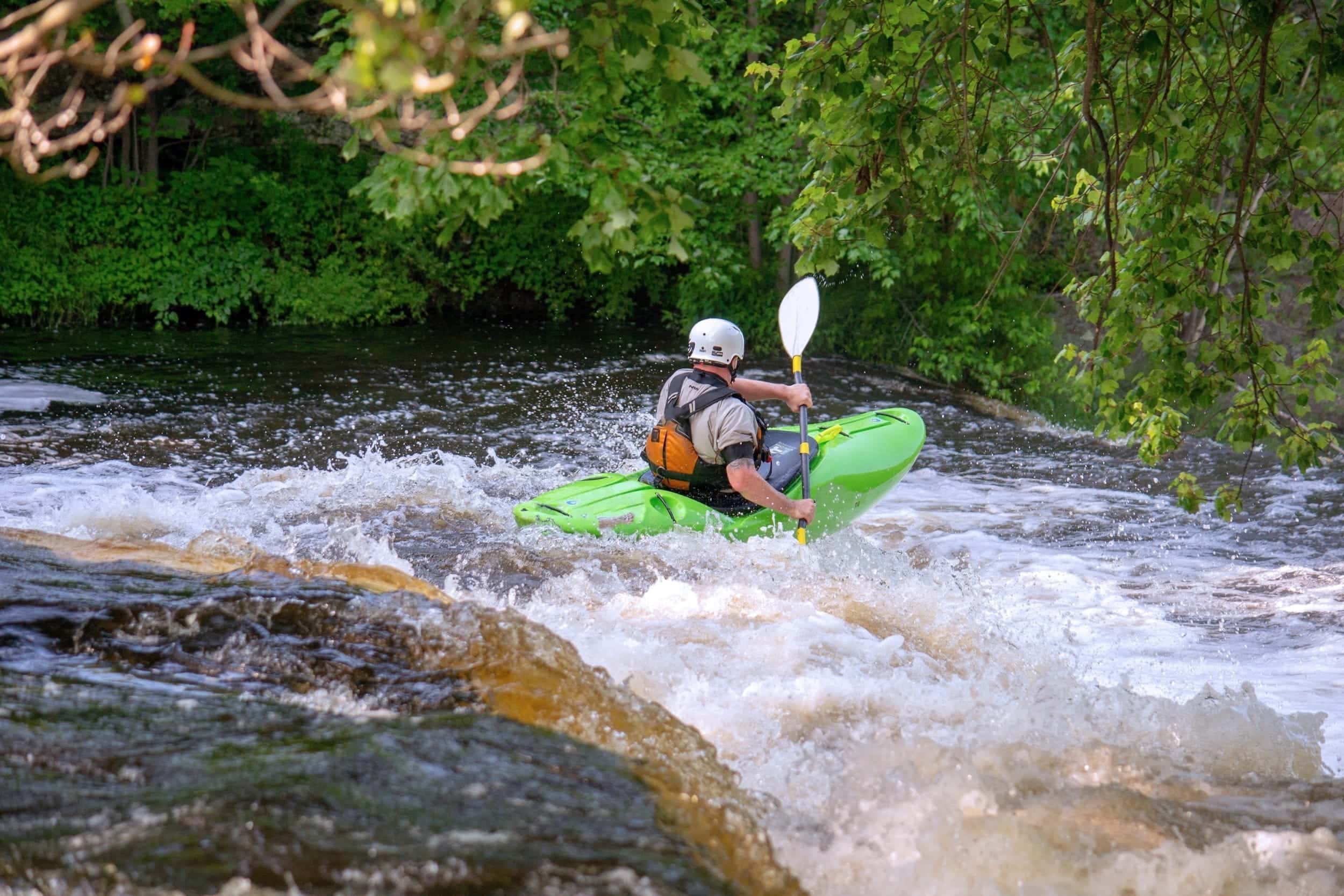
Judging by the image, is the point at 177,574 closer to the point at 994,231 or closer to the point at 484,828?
the point at 484,828

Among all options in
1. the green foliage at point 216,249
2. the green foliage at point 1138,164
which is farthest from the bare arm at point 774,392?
the green foliage at point 216,249

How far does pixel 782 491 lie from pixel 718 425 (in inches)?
29.7

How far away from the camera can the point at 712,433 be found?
17.3ft

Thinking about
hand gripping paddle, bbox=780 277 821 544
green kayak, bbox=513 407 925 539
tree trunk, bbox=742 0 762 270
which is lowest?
green kayak, bbox=513 407 925 539

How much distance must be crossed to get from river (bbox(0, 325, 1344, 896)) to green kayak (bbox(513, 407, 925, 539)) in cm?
16

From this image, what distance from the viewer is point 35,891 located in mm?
1750

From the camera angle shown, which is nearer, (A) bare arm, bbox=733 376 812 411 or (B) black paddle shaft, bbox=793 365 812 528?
(B) black paddle shaft, bbox=793 365 812 528

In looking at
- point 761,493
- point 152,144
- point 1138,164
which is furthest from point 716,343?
point 152,144

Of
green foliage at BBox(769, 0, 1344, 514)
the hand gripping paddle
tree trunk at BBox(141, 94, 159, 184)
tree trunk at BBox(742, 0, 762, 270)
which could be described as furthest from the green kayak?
tree trunk at BBox(141, 94, 159, 184)

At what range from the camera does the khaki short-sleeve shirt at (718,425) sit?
5.20 meters

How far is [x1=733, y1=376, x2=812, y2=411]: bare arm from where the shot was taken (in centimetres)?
579

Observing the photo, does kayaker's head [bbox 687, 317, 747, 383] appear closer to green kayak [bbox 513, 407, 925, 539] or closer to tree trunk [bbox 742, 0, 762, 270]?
green kayak [bbox 513, 407, 925, 539]

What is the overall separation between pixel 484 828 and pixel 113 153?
14.4 meters

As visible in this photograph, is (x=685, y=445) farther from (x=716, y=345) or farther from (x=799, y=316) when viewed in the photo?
(x=799, y=316)
